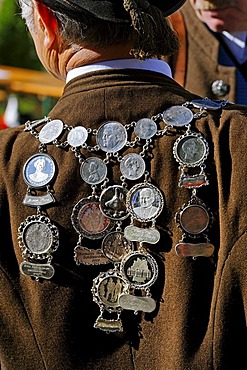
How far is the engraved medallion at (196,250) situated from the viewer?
159 cm

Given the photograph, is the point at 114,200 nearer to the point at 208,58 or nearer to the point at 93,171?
the point at 93,171

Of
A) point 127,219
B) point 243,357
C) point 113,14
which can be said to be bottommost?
point 243,357

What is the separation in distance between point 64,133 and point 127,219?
22 cm

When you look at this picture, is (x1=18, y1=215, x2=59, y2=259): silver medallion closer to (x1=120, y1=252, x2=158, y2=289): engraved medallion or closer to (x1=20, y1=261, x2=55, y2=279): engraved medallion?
(x1=20, y1=261, x2=55, y2=279): engraved medallion

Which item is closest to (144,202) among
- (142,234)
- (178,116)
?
(142,234)

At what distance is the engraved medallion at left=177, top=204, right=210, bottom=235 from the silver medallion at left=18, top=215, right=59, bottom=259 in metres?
0.26

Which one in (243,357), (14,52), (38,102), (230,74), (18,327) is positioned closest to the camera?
(243,357)

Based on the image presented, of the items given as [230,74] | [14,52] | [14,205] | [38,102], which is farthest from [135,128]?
[14,52]

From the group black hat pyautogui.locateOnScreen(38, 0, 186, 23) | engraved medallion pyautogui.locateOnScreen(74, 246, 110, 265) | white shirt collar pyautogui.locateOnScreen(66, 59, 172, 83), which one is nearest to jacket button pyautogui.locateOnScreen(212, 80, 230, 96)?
white shirt collar pyautogui.locateOnScreen(66, 59, 172, 83)

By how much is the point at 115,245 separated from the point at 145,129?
0.24 metres

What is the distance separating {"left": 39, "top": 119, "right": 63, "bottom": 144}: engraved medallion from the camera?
1691 millimetres

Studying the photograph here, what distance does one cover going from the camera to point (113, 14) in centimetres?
162

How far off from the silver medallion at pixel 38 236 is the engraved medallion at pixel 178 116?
31 cm

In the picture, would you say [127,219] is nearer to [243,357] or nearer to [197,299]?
[197,299]
